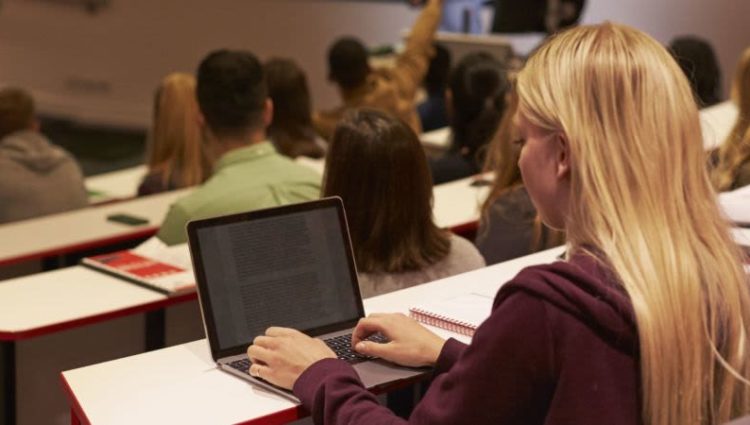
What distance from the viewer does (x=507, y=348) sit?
1.51 metres

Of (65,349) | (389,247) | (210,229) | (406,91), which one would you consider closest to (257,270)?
(210,229)

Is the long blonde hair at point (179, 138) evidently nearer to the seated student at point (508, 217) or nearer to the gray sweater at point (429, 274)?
the seated student at point (508, 217)

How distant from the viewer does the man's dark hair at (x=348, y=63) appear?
5.62 metres

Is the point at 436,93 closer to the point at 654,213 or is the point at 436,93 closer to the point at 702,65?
the point at 702,65

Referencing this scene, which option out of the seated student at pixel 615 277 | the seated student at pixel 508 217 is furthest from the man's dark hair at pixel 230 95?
the seated student at pixel 615 277

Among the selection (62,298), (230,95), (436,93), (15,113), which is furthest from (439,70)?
(62,298)

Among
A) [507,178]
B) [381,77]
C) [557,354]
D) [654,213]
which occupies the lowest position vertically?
[381,77]

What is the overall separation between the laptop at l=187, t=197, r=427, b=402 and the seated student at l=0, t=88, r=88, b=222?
2.40m

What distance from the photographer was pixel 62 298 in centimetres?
292

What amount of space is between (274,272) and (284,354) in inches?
9.8

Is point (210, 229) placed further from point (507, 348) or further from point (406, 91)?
point (406, 91)

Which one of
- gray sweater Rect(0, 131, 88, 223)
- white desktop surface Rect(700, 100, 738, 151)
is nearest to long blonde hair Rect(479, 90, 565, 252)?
white desktop surface Rect(700, 100, 738, 151)

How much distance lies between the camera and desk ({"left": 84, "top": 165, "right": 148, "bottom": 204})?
15.9 ft

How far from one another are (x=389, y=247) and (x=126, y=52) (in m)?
7.23
